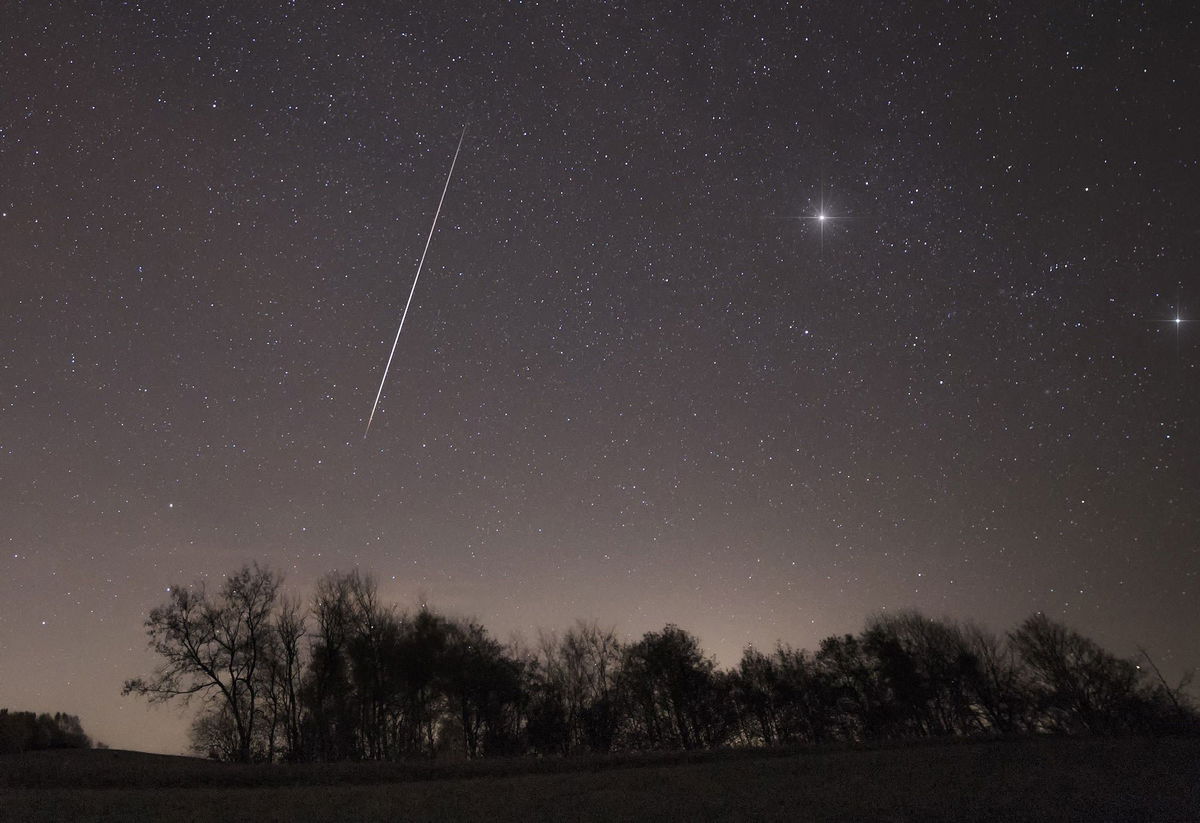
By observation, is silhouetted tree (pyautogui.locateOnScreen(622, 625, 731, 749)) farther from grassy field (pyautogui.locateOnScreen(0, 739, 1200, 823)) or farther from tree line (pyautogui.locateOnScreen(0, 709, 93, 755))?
tree line (pyautogui.locateOnScreen(0, 709, 93, 755))

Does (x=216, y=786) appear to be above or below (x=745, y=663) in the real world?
below

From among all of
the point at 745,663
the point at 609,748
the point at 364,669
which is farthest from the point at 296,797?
the point at 745,663

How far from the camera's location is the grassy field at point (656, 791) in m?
17.8

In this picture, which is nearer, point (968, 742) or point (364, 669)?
point (968, 742)

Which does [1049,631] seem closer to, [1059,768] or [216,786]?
[1059,768]

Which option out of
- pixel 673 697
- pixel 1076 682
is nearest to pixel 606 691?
pixel 673 697

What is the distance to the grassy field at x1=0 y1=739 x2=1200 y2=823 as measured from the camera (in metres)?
17.8

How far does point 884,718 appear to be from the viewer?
225ft

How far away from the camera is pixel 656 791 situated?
22.2 metres

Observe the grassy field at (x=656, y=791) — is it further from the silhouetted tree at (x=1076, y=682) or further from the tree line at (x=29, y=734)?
the silhouetted tree at (x=1076, y=682)

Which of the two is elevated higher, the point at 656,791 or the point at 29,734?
the point at 29,734

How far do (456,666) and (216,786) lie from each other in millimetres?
35275

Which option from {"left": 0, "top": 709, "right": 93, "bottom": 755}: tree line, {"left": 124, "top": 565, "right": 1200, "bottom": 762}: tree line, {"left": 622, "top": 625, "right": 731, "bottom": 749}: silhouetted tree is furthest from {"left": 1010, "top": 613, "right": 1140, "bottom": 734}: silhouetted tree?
{"left": 0, "top": 709, "right": 93, "bottom": 755}: tree line

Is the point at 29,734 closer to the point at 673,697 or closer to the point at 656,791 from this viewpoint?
the point at 673,697
